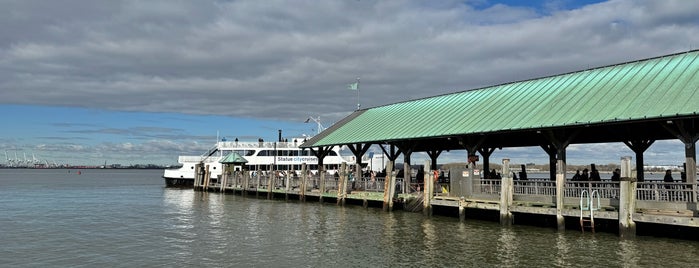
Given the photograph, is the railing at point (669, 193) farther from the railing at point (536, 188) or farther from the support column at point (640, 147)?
the support column at point (640, 147)

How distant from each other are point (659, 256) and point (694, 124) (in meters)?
6.10

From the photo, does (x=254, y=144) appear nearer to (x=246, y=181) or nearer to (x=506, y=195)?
(x=246, y=181)

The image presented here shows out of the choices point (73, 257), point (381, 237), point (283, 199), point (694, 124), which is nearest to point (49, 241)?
point (73, 257)

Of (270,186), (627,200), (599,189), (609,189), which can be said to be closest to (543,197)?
(599,189)

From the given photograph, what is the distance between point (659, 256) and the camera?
17062 mm

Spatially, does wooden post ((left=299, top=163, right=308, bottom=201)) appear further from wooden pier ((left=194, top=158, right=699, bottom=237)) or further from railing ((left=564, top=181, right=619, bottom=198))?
railing ((left=564, top=181, right=619, bottom=198))

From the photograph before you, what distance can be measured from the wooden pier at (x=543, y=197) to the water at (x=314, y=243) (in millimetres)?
728

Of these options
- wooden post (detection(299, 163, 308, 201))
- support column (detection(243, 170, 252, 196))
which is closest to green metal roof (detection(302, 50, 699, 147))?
wooden post (detection(299, 163, 308, 201))

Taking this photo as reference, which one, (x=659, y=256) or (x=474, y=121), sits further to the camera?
(x=474, y=121)

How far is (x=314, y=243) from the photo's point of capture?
21.2m

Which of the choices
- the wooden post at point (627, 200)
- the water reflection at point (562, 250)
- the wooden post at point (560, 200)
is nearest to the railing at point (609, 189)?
the wooden post at point (560, 200)

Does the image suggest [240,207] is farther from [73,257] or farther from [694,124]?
[694,124]

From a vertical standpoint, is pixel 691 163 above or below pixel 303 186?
above

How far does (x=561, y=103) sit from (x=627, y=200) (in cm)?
733
